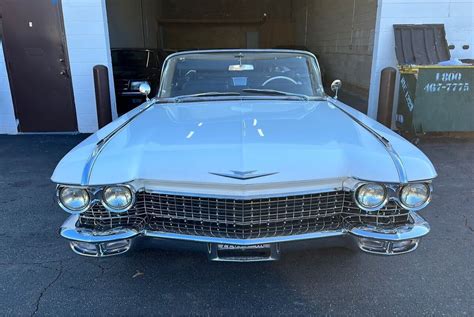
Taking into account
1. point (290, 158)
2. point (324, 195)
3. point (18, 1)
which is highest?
point (18, 1)

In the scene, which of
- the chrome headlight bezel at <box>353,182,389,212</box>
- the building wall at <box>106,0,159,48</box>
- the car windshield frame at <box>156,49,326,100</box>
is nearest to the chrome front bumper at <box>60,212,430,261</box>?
the chrome headlight bezel at <box>353,182,389,212</box>

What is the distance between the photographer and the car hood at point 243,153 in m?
2.20

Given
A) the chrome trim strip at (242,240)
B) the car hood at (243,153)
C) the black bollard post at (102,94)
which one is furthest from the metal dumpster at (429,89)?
the black bollard post at (102,94)

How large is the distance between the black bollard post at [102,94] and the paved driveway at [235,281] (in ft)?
11.3

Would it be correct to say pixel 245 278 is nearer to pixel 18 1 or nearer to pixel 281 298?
pixel 281 298

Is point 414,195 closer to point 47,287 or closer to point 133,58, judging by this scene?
point 47,287

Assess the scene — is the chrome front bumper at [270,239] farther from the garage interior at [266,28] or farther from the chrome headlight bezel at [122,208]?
the garage interior at [266,28]

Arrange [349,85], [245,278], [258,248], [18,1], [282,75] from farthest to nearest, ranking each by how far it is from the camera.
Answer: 1. [349,85]
2. [18,1]
3. [282,75]
4. [245,278]
5. [258,248]

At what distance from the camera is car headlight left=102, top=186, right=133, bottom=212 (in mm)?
2244

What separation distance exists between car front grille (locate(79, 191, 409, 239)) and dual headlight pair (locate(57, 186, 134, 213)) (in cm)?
7

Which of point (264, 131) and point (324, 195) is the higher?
point (264, 131)

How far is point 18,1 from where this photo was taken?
6.66m

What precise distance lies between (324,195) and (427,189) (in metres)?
0.64

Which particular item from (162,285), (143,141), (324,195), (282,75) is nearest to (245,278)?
(162,285)
